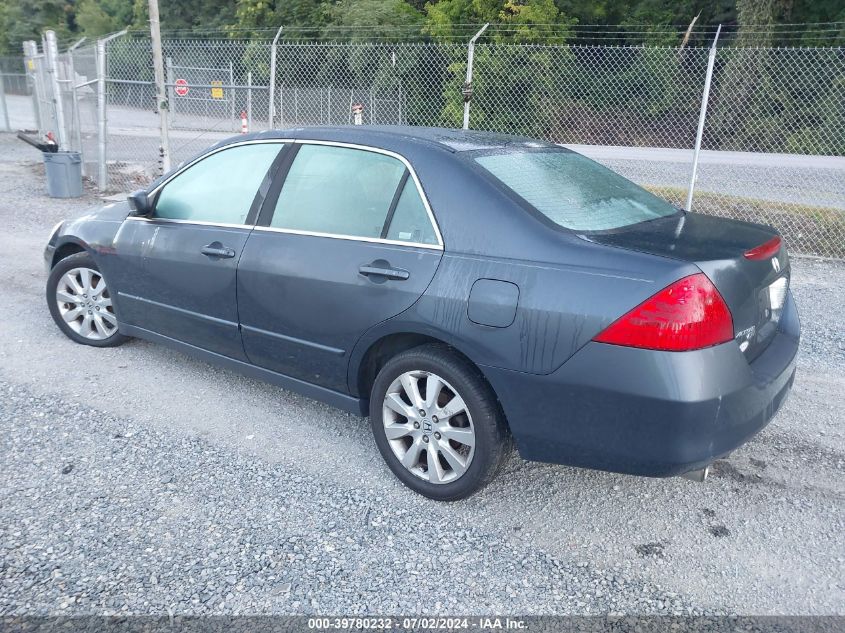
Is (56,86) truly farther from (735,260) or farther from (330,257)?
(735,260)

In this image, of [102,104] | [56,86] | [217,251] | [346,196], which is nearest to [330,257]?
[346,196]

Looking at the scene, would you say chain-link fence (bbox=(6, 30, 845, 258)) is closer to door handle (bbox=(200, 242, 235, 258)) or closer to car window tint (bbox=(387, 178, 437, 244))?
door handle (bbox=(200, 242, 235, 258))

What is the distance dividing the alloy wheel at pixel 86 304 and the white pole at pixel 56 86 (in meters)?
8.67

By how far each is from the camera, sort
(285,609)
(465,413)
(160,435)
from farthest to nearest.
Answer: (160,435), (465,413), (285,609)

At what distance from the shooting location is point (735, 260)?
2865 mm

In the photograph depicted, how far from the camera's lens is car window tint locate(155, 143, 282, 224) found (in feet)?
13.2

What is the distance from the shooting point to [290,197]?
3820mm

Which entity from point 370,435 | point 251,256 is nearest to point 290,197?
point 251,256

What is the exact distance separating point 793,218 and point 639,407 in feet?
26.9

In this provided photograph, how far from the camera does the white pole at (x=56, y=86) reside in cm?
1196

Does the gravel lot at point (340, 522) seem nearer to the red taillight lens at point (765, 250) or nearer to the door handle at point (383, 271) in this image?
the door handle at point (383, 271)

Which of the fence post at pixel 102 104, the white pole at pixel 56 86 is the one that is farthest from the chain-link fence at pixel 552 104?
the white pole at pixel 56 86

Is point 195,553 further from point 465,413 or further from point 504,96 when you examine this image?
point 504,96

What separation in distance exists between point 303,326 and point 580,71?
16999 mm
